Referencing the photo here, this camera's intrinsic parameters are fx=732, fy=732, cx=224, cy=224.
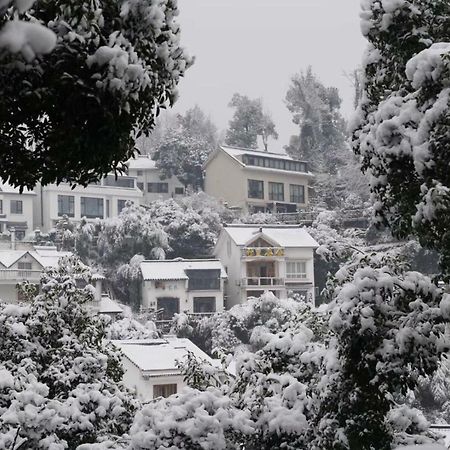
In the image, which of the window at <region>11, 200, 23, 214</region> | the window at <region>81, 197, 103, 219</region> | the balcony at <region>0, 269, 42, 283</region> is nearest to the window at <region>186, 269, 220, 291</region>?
the balcony at <region>0, 269, 42, 283</region>

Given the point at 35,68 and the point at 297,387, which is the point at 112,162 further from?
the point at 297,387

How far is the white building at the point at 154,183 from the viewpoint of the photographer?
41219 mm

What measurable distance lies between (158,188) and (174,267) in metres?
11.5

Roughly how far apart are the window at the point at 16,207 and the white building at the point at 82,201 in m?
1.08

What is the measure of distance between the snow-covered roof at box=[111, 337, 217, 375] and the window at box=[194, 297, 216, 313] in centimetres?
638

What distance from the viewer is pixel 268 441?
265 inches

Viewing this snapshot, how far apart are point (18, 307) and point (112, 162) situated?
5861 millimetres

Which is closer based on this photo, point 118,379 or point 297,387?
point 297,387

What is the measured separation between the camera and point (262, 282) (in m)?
32.3

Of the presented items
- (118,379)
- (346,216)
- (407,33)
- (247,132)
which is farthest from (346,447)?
(247,132)

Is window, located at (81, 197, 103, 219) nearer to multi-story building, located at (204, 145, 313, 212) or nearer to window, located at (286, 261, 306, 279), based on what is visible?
multi-story building, located at (204, 145, 313, 212)

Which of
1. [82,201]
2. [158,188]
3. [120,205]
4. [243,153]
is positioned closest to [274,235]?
[243,153]

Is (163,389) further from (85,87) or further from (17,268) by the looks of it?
(85,87)

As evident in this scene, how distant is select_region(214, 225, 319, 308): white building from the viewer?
1258 inches
